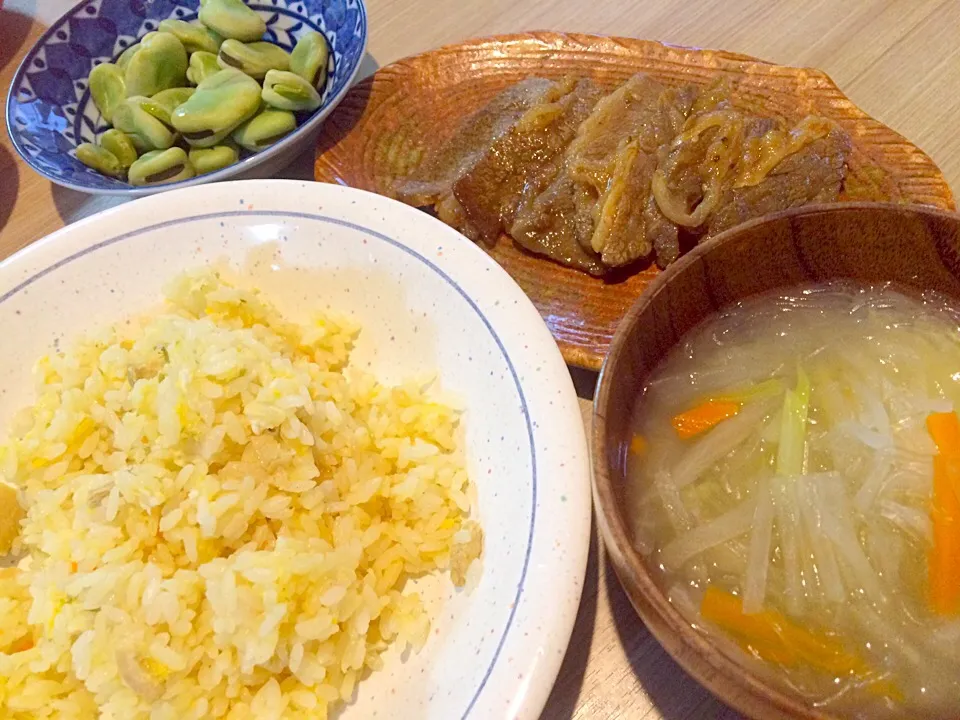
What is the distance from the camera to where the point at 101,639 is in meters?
1.07

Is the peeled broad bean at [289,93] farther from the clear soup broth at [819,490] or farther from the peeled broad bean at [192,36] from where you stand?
the clear soup broth at [819,490]

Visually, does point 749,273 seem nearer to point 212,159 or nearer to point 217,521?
point 217,521

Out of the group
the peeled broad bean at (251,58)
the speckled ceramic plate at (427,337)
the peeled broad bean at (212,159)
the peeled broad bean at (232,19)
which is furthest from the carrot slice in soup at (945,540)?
the peeled broad bean at (232,19)

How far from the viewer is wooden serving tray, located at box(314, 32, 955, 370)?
1698 mm

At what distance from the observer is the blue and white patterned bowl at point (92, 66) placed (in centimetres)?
186

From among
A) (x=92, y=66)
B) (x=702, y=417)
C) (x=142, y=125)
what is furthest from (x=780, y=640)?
(x=92, y=66)

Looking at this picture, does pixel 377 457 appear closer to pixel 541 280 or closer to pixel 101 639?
pixel 101 639

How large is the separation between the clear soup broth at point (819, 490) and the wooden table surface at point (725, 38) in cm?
45

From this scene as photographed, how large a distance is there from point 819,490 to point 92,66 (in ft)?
7.29

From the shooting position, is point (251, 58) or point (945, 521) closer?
point (945, 521)

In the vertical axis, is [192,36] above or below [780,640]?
above

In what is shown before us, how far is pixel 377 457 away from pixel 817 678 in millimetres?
771

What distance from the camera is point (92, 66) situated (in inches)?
83.8

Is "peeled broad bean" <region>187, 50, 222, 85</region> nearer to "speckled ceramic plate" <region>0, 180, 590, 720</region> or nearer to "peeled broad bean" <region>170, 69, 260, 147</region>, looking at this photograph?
"peeled broad bean" <region>170, 69, 260, 147</region>
